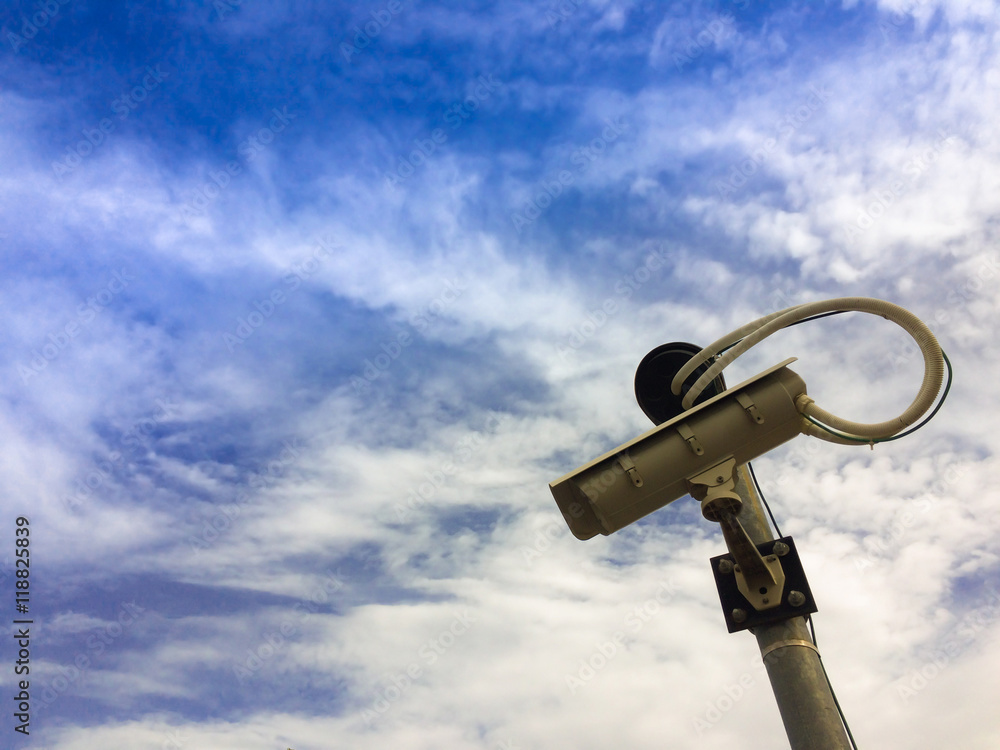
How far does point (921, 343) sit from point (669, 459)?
69.2 inches

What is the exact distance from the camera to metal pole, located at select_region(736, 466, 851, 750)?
3.60 metres

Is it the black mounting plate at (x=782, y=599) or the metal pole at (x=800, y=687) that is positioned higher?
the black mounting plate at (x=782, y=599)

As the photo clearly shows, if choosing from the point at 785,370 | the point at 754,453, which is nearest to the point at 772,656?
the point at 754,453

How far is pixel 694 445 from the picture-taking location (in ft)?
14.6

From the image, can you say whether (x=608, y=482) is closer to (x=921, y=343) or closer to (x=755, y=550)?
(x=755, y=550)

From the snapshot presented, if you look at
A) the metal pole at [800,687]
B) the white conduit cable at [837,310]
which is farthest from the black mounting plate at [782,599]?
the white conduit cable at [837,310]

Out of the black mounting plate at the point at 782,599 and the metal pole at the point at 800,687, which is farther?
the black mounting plate at the point at 782,599

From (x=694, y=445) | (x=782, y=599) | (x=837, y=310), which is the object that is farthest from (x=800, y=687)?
(x=837, y=310)

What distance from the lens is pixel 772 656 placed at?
4.01 m

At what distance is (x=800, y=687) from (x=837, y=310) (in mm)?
2393

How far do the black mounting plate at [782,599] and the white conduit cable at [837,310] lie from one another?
851mm

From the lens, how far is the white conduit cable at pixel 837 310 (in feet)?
13.5

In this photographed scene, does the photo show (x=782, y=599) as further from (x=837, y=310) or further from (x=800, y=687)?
(x=837, y=310)

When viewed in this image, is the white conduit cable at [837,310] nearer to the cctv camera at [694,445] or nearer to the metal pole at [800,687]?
the cctv camera at [694,445]
